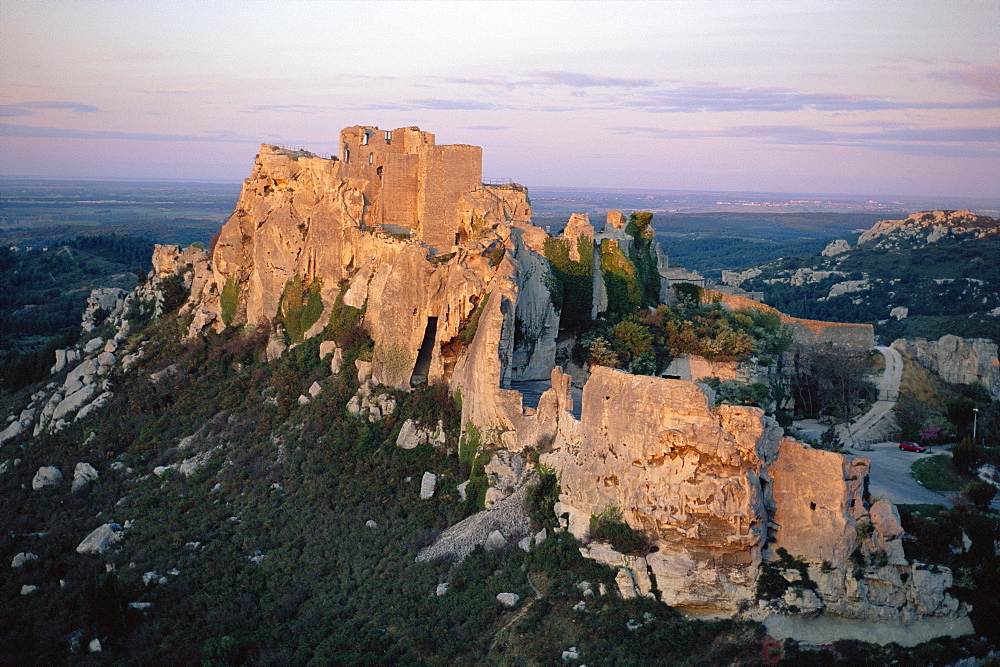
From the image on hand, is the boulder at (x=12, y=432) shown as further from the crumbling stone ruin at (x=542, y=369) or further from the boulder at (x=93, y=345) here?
the crumbling stone ruin at (x=542, y=369)

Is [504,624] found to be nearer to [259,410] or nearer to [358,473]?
[358,473]

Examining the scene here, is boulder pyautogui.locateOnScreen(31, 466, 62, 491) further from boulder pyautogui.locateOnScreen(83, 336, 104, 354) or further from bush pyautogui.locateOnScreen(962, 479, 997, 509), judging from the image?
bush pyautogui.locateOnScreen(962, 479, 997, 509)

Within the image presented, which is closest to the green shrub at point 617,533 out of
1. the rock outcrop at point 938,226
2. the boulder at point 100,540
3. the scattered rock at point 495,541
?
the scattered rock at point 495,541

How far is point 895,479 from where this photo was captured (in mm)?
24109

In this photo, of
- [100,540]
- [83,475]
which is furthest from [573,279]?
[83,475]

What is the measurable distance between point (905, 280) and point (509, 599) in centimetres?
7029

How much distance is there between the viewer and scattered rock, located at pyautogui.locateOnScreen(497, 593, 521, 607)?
21.1m

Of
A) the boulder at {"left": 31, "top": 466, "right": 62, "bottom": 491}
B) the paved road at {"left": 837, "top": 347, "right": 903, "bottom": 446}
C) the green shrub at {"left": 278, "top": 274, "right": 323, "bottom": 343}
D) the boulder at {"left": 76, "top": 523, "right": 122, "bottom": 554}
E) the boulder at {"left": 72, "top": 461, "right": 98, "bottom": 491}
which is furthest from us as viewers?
the green shrub at {"left": 278, "top": 274, "right": 323, "bottom": 343}

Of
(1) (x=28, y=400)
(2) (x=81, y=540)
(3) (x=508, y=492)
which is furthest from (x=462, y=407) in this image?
(1) (x=28, y=400)

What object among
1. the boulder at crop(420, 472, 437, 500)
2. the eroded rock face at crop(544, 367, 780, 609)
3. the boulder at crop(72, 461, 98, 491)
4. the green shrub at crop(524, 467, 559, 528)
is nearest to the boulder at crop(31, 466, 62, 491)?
the boulder at crop(72, 461, 98, 491)

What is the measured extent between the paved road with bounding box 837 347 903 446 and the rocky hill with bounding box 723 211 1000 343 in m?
21.8

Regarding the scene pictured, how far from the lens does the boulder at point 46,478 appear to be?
113ft

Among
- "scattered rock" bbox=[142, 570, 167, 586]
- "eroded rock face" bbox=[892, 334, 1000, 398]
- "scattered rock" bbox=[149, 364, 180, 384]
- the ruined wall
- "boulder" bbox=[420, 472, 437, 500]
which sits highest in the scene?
the ruined wall

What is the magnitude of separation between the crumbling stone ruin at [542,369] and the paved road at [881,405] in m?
1.38
